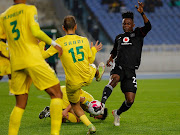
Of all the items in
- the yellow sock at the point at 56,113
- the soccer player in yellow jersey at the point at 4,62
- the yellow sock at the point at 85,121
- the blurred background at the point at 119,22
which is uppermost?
the yellow sock at the point at 56,113

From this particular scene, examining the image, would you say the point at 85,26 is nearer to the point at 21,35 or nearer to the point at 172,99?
the point at 172,99

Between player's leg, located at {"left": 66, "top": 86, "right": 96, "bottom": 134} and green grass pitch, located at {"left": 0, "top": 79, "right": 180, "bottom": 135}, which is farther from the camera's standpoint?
green grass pitch, located at {"left": 0, "top": 79, "right": 180, "bottom": 135}

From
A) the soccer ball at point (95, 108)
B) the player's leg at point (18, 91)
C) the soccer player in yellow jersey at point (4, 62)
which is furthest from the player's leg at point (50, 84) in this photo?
the soccer player in yellow jersey at point (4, 62)

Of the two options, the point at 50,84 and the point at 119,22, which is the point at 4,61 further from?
the point at 119,22

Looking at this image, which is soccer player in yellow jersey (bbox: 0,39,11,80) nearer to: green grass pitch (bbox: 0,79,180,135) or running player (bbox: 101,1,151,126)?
green grass pitch (bbox: 0,79,180,135)

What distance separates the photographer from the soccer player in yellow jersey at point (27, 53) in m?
4.82

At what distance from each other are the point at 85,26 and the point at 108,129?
69.7 feet

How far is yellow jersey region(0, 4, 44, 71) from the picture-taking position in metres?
4.83

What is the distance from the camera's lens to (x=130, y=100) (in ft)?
22.4

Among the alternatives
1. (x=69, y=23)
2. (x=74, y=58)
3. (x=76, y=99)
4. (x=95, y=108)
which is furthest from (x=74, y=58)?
(x=95, y=108)

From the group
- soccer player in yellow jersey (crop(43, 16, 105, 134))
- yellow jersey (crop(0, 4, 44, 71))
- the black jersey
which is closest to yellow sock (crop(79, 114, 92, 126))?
soccer player in yellow jersey (crop(43, 16, 105, 134))

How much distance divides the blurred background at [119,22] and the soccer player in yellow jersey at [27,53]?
1944cm

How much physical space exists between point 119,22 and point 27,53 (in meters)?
23.1

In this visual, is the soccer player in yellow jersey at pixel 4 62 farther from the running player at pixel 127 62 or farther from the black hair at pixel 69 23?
the black hair at pixel 69 23
